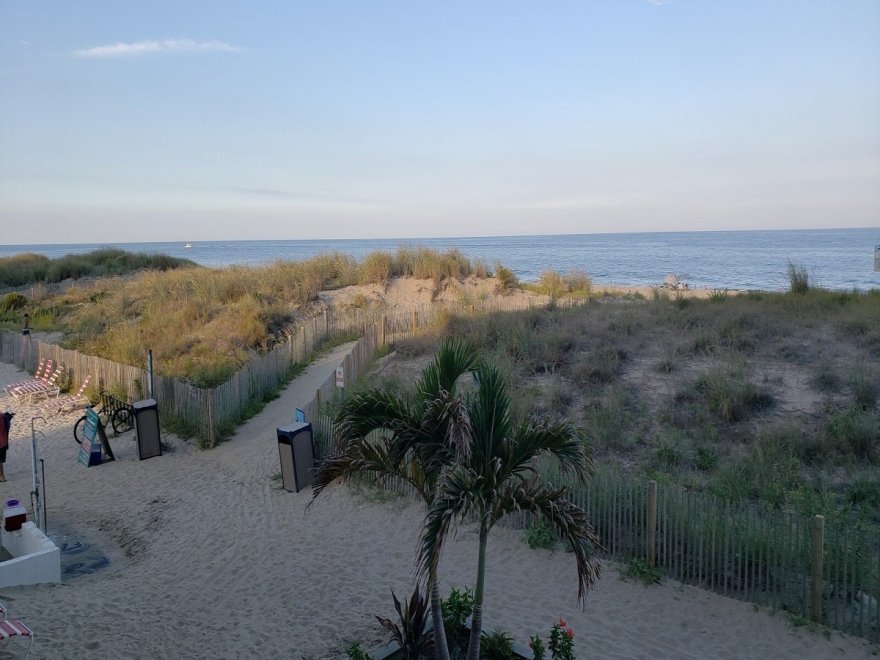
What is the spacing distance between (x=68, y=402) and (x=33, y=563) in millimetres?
11742

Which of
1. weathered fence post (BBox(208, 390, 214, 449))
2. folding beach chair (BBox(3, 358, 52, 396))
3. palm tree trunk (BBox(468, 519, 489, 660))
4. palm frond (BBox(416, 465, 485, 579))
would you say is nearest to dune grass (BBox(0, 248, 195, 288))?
folding beach chair (BBox(3, 358, 52, 396))

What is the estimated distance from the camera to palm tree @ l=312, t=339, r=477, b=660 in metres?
5.10

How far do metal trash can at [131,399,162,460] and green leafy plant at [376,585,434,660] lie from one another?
977 cm

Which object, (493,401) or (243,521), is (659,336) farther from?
(493,401)

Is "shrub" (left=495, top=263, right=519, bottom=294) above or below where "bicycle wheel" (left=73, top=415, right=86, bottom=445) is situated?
above

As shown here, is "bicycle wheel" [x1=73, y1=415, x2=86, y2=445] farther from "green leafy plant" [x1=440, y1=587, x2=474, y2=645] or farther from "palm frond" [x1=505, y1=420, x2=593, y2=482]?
"palm frond" [x1=505, y1=420, x2=593, y2=482]

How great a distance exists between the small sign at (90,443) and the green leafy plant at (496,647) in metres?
10.5

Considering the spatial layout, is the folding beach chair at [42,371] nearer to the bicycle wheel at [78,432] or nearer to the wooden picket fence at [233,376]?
the wooden picket fence at [233,376]

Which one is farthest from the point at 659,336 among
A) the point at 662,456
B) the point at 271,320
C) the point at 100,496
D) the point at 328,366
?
the point at 271,320

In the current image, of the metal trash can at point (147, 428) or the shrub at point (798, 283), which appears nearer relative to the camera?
the metal trash can at point (147, 428)

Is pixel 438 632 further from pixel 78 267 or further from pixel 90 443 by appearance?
pixel 78 267

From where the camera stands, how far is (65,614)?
296 inches

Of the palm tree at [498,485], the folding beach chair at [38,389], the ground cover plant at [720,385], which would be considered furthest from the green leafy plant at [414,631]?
the folding beach chair at [38,389]

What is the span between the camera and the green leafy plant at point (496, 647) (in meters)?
6.02
